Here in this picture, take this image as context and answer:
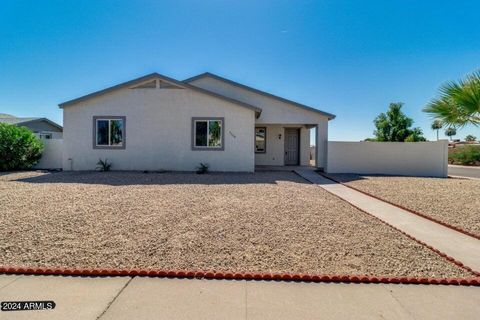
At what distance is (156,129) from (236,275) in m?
11.6

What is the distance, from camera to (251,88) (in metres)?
16.8

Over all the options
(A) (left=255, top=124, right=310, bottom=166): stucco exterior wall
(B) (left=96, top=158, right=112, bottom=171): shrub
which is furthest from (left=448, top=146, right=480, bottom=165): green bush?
(B) (left=96, top=158, right=112, bottom=171): shrub

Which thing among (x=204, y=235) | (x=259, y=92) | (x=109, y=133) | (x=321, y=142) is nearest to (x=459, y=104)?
(x=204, y=235)

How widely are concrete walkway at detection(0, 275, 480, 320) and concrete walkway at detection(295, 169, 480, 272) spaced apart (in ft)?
4.28

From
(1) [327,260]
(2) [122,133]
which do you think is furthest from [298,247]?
(2) [122,133]

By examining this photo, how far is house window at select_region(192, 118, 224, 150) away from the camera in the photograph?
13664mm

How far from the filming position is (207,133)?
45.2ft

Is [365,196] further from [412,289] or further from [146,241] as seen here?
[146,241]

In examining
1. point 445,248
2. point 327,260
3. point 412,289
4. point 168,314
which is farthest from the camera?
point 445,248

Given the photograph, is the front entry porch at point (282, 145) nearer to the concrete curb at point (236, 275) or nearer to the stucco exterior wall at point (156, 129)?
the stucco exterior wall at point (156, 129)

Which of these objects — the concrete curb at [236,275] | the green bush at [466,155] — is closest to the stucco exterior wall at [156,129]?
the concrete curb at [236,275]

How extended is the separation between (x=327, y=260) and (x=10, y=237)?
512 cm

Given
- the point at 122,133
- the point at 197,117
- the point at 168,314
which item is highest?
the point at 197,117

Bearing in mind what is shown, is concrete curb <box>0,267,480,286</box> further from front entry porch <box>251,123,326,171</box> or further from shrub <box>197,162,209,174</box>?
front entry porch <box>251,123,326,171</box>
